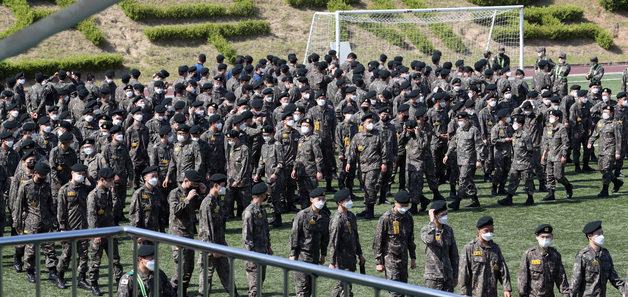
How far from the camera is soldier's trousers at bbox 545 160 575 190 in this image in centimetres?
1677

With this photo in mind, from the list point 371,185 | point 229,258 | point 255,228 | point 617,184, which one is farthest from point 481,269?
point 617,184

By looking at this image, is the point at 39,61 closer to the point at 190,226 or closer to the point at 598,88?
the point at 598,88

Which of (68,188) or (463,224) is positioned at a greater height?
(68,188)

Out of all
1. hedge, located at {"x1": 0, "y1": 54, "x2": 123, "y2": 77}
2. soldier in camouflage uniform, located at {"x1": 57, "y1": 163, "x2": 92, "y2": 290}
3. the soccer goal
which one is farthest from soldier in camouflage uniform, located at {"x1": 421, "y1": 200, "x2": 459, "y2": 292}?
hedge, located at {"x1": 0, "y1": 54, "x2": 123, "y2": 77}

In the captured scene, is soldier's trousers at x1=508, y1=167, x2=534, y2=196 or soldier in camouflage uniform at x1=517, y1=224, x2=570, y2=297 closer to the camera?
soldier in camouflage uniform at x1=517, y1=224, x2=570, y2=297

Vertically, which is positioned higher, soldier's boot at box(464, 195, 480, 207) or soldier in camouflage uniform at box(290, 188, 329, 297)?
soldier in camouflage uniform at box(290, 188, 329, 297)

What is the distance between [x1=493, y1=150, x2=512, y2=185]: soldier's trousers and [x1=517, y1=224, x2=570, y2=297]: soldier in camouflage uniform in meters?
6.90

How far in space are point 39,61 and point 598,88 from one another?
19148 mm

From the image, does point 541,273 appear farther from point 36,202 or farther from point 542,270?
point 36,202

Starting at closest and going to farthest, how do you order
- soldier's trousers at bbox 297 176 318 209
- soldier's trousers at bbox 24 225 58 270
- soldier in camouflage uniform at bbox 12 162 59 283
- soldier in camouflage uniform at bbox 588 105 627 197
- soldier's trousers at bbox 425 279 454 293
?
soldier's trousers at bbox 24 225 58 270, soldier's trousers at bbox 425 279 454 293, soldier in camouflage uniform at bbox 12 162 59 283, soldier's trousers at bbox 297 176 318 209, soldier in camouflage uniform at bbox 588 105 627 197

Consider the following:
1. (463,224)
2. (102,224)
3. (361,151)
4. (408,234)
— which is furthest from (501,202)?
(102,224)

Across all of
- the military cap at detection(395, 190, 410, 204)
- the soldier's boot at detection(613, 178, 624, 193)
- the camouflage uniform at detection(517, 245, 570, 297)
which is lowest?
the soldier's boot at detection(613, 178, 624, 193)

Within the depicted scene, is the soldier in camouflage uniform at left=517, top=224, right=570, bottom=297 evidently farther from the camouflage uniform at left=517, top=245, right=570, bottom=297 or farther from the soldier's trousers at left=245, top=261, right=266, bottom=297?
the soldier's trousers at left=245, top=261, right=266, bottom=297

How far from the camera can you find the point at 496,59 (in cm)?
2600
